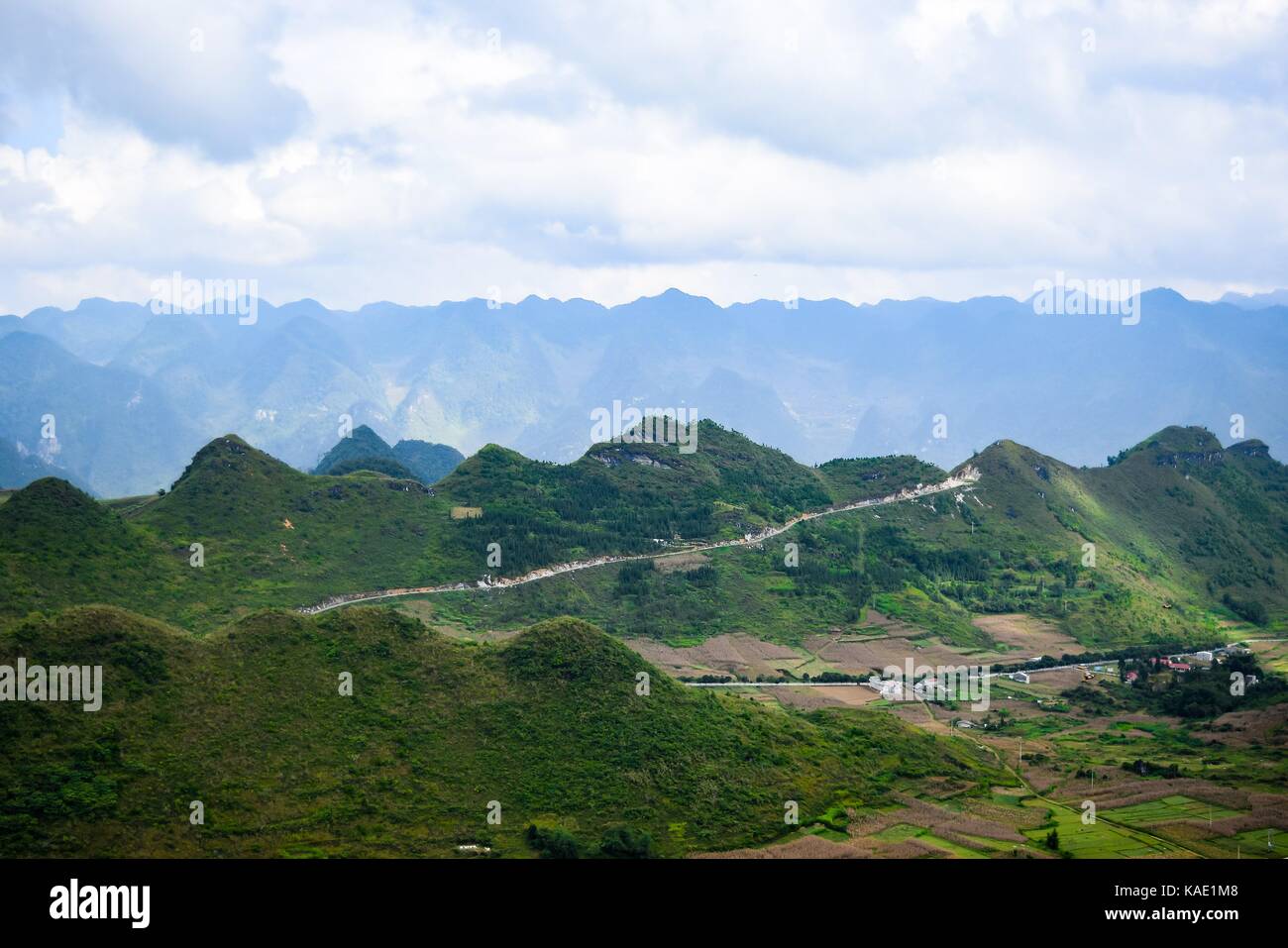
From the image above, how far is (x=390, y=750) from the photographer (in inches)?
2611

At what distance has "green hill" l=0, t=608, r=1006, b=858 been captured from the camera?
58.0 metres

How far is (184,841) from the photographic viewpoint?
56406 mm

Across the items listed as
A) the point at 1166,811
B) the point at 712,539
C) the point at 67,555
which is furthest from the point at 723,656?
the point at 67,555

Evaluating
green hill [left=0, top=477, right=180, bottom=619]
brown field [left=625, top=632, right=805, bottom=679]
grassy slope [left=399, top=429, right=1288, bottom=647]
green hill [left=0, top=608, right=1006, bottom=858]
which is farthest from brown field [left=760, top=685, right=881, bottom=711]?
green hill [left=0, top=477, right=180, bottom=619]

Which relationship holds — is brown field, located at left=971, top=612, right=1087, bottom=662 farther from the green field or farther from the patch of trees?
the patch of trees

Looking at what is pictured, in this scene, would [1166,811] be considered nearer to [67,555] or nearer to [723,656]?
[723,656]

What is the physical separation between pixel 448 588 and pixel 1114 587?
8158 cm

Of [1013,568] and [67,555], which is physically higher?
[67,555]

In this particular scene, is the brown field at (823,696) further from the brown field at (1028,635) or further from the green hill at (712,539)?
the brown field at (1028,635)

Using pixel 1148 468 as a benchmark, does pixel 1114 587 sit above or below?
below

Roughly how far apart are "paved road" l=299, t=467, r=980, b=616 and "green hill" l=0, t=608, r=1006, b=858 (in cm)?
3172

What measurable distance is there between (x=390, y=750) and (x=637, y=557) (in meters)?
80.5
